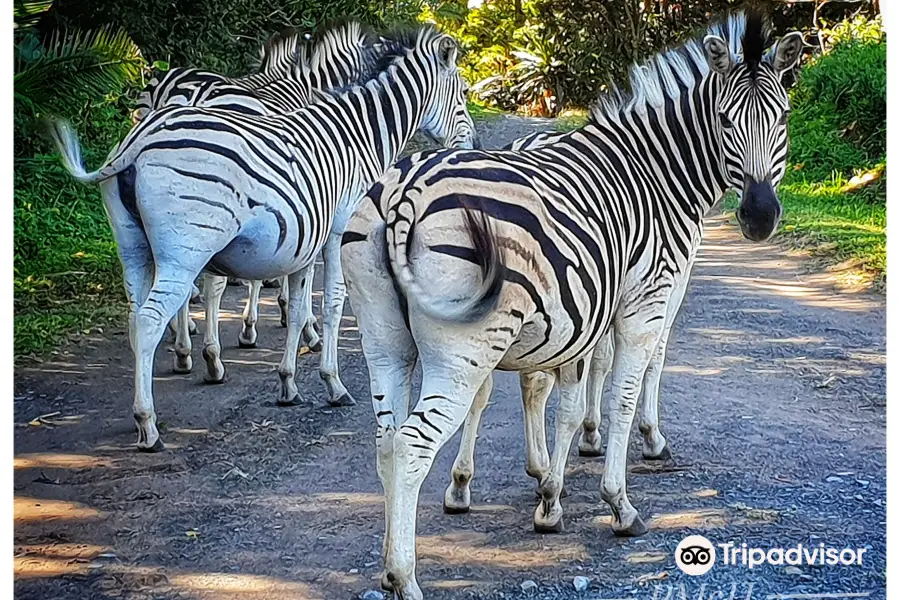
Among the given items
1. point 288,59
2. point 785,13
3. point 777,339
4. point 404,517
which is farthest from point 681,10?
point 404,517

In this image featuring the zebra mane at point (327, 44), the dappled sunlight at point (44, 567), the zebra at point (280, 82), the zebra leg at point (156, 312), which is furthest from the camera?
the zebra mane at point (327, 44)

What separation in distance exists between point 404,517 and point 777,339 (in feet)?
11.7

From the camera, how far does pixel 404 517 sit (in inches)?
118

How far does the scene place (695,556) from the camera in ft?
11.7

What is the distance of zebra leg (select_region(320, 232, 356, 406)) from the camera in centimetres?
511

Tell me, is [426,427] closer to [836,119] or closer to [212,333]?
[212,333]

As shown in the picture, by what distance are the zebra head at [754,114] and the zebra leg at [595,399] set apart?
3.11 feet

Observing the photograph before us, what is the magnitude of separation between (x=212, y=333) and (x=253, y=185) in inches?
47.0

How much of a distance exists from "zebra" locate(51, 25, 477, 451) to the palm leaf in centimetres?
36

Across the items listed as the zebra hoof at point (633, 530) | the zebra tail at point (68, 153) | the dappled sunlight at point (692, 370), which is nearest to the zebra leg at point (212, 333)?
the zebra tail at point (68, 153)

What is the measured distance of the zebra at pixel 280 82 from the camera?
599cm

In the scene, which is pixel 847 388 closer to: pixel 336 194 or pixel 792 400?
pixel 792 400

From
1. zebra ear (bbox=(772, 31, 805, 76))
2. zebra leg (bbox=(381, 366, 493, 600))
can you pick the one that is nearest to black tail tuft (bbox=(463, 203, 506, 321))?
zebra leg (bbox=(381, 366, 493, 600))

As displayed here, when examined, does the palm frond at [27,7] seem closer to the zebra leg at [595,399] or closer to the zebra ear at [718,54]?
the zebra ear at [718,54]
